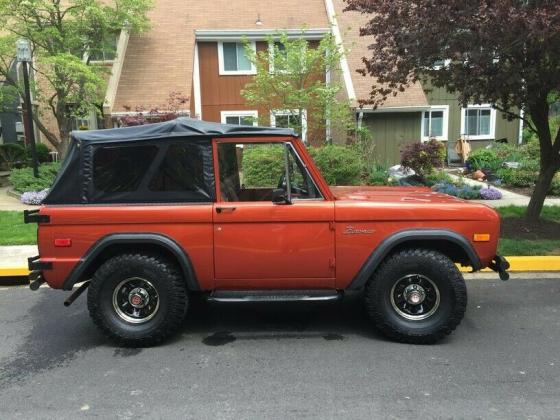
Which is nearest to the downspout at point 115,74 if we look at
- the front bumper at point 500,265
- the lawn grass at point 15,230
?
the lawn grass at point 15,230

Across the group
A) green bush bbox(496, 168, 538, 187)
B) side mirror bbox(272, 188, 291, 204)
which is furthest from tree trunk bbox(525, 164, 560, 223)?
side mirror bbox(272, 188, 291, 204)

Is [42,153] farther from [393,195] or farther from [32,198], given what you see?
[393,195]

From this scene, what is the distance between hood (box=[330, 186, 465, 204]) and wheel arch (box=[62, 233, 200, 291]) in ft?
4.76

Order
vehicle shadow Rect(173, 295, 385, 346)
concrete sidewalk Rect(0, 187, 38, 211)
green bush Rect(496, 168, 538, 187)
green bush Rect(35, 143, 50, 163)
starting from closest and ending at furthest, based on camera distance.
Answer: vehicle shadow Rect(173, 295, 385, 346) → concrete sidewalk Rect(0, 187, 38, 211) → green bush Rect(496, 168, 538, 187) → green bush Rect(35, 143, 50, 163)

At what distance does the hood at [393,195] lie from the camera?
475cm

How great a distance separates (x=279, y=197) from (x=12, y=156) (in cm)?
1647

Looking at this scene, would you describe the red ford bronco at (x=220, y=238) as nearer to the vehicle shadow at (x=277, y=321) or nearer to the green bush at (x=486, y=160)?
the vehicle shadow at (x=277, y=321)

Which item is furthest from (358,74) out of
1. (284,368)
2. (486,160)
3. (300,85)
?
(284,368)

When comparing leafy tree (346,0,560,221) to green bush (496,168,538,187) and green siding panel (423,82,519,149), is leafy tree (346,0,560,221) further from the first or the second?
green siding panel (423,82,519,149)

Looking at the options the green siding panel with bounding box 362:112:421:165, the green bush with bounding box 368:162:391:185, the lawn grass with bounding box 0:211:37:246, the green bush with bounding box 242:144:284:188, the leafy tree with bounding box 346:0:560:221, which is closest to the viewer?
the green bush with bounding box 242:144:284:188

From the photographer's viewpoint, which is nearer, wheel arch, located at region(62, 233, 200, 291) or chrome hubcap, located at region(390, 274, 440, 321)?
wheel arch, located at region(62, 233, 200, 291)

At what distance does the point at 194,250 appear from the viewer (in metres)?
4.50

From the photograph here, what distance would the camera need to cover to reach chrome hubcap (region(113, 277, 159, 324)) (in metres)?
4.61

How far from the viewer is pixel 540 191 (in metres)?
8.70
